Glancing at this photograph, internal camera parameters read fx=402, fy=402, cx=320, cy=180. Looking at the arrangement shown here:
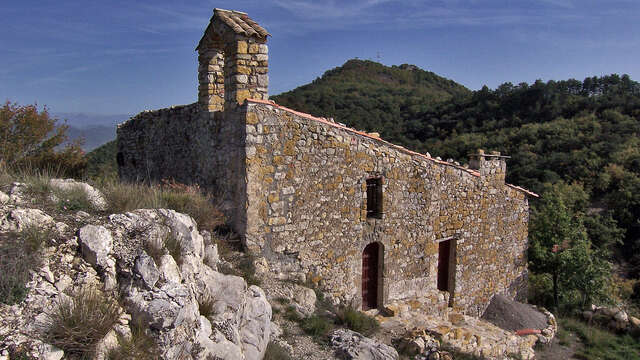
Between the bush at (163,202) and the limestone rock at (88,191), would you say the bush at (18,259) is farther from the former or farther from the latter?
the bush at (163,202)

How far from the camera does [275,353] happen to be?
198 inches

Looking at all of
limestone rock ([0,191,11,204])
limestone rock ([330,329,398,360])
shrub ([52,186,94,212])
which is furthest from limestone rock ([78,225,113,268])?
limestone rock ([330,329,398,360])

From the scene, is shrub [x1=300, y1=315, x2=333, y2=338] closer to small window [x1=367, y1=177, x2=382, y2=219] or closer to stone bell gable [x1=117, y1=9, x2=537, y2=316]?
stone bell gable [x1=117, y1=9, x2=537, y2=316]

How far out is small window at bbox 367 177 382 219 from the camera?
8500 millimetres

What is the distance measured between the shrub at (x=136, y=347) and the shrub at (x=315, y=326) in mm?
2808

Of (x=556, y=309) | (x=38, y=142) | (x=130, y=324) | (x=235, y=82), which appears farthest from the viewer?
(x=556, y=309)

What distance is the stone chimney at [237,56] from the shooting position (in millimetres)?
7031

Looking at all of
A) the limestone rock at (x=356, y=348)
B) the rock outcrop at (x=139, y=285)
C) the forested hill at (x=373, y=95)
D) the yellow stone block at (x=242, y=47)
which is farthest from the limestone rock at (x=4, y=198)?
the forested hill at (x=373, y=95)

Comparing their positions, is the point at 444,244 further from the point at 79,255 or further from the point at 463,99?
the point at 463,99

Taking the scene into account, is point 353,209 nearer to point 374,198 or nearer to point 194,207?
point 374,198

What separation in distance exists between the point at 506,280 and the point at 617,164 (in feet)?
53.0

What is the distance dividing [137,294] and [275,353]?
6.52ft

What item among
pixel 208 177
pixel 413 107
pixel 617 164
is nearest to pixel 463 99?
pixel 413 107

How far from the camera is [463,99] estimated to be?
37656 mm
